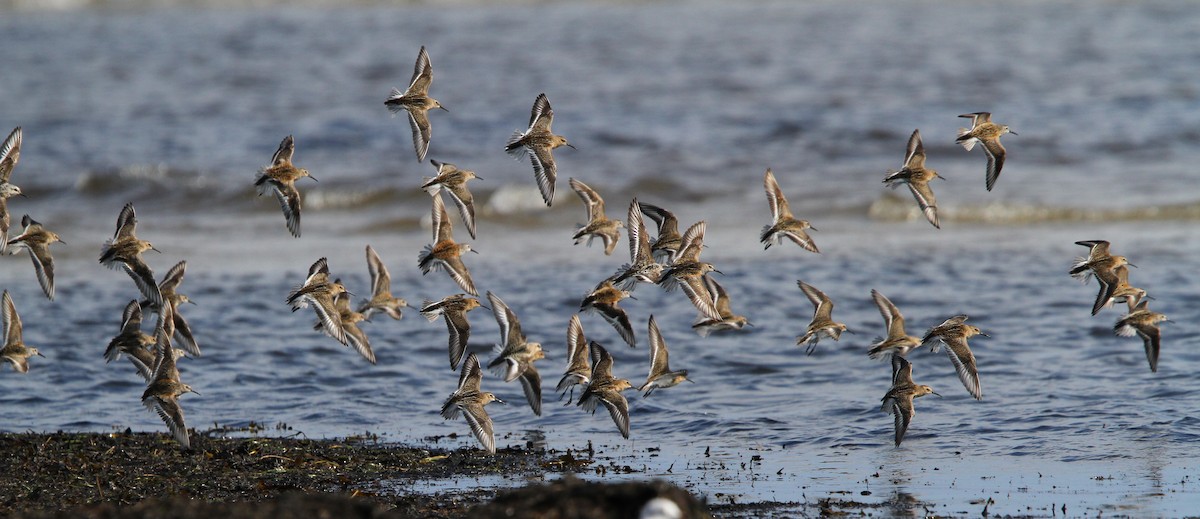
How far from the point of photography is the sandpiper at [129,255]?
8.30m

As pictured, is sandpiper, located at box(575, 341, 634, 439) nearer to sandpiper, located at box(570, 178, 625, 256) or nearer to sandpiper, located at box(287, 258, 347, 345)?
sandpiper, located at box(570, 178, 625, 256)

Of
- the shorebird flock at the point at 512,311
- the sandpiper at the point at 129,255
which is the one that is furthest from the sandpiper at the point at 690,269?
the sandpiper at the point at 129,255

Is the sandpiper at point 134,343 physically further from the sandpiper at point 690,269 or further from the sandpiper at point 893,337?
the sandpiper at point 893,337

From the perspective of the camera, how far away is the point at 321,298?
28.1 feet

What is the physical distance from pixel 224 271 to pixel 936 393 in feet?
27.4

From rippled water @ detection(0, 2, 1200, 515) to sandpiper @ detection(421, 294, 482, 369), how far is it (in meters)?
0.73

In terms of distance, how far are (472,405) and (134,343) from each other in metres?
2.45

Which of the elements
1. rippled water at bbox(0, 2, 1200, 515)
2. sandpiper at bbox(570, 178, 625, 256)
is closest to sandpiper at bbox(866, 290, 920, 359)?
rippled water at bbox(0, 2, 1200, 515)

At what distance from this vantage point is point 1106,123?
20.7m

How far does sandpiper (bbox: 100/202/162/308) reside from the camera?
8297 mm

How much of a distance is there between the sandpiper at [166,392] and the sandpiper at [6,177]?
1403 millimetres

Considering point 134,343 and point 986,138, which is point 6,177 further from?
point 986,138

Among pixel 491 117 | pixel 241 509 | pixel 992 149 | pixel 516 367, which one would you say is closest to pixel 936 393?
pixel 992 149

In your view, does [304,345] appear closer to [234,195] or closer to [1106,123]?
[234,195]
